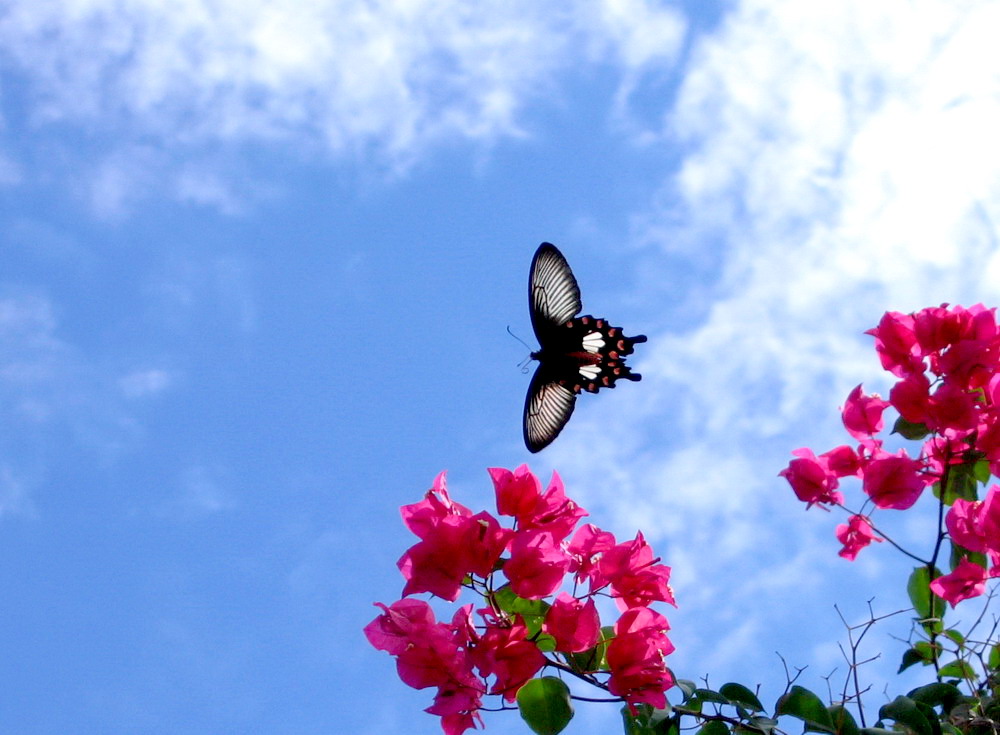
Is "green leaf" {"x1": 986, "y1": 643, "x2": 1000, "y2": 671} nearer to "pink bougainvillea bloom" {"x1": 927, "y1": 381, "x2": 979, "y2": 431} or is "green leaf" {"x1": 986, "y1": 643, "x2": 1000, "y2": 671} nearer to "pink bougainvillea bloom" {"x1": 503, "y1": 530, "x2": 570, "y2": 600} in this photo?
"pink bougainvillea bloom" {"x1": 927, "y1": 381, "x2": 979, "y2": 431}

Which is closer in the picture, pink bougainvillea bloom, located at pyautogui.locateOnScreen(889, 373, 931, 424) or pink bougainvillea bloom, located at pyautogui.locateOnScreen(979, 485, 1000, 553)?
pink bougainvillea bloom, located at pyautogui.locateOnScreen(979, 485, 1000, 553)

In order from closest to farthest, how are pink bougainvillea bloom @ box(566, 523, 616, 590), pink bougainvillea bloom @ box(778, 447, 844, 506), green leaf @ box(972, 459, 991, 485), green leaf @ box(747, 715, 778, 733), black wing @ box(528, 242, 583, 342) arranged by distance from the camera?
green leaf @ box(747, 715, 778, 733) → pink bougainvillea bloom @ box(566, 523, 616, 590) → green leaf @ box(972, 459, 991, 485) → pink bougainvillea bloom @ box(778, 447, 844, 506) → black wing @ box(528, 242, 583, 342)

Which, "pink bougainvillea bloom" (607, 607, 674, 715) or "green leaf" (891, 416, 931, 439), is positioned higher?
"green leaf" (891, 416, 931, 439)

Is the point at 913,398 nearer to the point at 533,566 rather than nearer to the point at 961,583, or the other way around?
the point at 961,583

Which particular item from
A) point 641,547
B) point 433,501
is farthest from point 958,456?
point 433,501

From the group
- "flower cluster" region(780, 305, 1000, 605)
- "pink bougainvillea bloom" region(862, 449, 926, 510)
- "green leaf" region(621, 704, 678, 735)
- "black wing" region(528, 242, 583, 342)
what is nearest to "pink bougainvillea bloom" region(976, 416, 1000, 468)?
"flower cluster" region(780, 305, 1000, 605)
